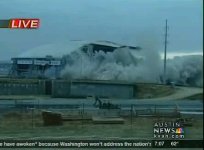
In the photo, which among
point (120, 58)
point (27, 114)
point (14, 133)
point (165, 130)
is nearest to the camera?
point (165, 130)

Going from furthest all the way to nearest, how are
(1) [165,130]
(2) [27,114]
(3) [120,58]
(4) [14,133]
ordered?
(2) [27,114]
(4) [14,133]
(3) [120,58]
(1) [165,130]

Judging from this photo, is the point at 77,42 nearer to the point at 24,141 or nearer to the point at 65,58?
the point at 65,58

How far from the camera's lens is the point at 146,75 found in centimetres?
797

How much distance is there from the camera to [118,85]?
8852 mm

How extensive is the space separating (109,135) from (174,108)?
145 cm

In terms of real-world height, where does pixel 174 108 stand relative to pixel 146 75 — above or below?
below

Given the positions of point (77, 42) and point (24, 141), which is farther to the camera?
point (77, 42)

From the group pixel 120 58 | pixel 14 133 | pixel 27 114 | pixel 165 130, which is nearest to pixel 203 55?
pixel 165 130

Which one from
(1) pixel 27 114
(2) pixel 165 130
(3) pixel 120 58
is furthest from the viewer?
(1) pixel 27 114

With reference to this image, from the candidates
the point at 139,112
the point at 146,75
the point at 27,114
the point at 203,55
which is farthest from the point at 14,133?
the point at 203,55

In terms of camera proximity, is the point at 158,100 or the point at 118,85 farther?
the point at 118,85

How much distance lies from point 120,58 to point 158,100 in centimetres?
111

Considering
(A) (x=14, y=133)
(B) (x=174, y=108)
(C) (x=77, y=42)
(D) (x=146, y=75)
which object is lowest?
(A) (x=14, y=133)

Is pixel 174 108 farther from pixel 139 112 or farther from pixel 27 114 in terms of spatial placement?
pixel 27 114
